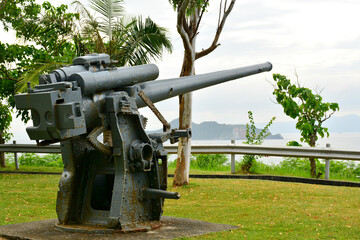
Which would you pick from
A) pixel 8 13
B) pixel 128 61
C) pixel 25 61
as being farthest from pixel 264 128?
pixel 8 13

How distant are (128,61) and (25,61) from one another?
581cm

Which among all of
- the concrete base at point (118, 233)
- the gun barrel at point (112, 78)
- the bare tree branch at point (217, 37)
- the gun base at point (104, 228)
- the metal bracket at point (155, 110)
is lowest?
the concrete base at point (118, 233)

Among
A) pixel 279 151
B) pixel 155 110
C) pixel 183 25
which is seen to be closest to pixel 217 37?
pixel 183 25

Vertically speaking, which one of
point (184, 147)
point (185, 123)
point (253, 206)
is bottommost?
point (253, 206)

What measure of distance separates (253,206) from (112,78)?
14.5ft

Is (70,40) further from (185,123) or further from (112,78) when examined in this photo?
(112,78)

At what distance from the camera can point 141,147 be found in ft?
25.6

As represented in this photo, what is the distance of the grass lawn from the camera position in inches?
331

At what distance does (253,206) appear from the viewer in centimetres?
1080

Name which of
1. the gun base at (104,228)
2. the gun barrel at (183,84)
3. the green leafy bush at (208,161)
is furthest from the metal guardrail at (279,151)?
the gun base at (104,228)

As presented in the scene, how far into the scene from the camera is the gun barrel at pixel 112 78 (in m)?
7.28

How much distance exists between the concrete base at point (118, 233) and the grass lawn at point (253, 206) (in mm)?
365

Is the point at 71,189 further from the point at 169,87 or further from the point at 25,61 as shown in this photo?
the point at 25,61

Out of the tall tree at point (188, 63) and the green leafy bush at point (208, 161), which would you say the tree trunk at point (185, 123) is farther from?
the green leafy bush at point (208, 161)
